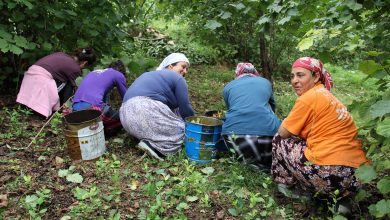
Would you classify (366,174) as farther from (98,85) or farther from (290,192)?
(98,85)

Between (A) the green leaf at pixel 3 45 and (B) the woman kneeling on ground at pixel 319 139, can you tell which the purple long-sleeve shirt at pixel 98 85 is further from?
(B) the woman kneeling on ground at pixel 319 139

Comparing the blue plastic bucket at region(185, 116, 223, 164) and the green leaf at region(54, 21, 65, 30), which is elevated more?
the green leaf at region(54, 21, 65, 30)

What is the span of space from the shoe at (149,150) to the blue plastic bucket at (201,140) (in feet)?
1.06

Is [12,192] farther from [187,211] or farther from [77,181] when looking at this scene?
[187,211]

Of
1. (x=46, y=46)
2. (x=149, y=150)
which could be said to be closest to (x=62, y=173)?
(x=149, y=150)

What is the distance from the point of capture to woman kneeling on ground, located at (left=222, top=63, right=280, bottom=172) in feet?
13.6

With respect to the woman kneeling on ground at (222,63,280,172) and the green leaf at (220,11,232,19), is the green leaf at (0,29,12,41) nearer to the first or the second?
the green leaf at (220,11,232,19)

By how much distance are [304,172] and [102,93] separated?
8.70ft

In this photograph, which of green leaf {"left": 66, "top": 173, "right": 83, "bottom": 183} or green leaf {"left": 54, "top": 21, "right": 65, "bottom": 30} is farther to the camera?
green leaf {"left": 54, "top": 21, "right": 65, "bottom": 30}

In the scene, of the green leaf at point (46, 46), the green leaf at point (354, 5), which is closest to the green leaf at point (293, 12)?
the green leaf at point (354, 5)

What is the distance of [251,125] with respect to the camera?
418cm

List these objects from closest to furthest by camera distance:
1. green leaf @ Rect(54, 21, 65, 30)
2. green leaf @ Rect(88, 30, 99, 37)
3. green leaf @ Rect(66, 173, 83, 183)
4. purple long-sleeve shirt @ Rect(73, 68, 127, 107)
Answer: green leaf @ Rect(66, 173, 83, 183), purple long-sleeve shirt @ Rect(73, 68, 127, 107), green leaf @ Rect(54, 21, 65, 30), green leaf @ Rect(88, 30, 99, 37)

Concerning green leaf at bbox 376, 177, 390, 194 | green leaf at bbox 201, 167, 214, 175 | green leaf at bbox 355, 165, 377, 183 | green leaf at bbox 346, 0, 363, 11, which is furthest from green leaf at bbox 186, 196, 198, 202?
green leaf at bbox 346, 0, 363, 11

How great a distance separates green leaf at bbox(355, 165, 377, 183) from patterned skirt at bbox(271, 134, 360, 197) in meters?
0.39
